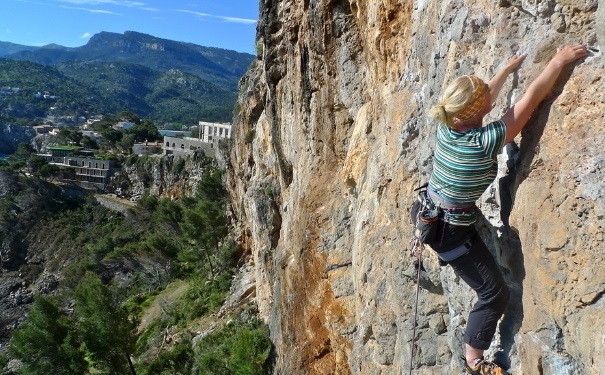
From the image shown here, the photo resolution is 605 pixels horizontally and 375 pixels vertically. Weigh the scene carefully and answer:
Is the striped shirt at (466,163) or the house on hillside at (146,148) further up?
the striped shirt at (466,163)

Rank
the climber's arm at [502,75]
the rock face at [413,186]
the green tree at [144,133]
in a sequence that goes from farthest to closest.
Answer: the green tree at [144,133] → the climber's arm at [502,75] → the rock face at [413,186]

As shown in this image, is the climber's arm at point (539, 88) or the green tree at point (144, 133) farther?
the green tree at point (144, 133)

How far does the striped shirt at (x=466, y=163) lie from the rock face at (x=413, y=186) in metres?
0.31

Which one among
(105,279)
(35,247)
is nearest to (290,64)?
(105,279)

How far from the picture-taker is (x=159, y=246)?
3747cm

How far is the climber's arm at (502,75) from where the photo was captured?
396cm

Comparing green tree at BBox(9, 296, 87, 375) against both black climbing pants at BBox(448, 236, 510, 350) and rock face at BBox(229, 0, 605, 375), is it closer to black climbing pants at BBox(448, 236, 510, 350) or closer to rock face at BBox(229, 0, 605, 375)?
rock face at BBox(229, 0, 605, 375)

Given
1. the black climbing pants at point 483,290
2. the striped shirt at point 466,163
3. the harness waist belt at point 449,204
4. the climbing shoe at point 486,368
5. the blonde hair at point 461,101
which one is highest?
the blonde hair at point 461,101

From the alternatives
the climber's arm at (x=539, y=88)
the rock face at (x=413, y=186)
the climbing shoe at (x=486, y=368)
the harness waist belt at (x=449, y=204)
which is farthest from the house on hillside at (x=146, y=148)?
the climber's arm at (x=539, y=88)

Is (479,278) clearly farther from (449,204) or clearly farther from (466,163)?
(466,163)

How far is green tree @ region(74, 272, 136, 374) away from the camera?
20656 mm

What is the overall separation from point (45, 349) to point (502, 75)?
22.3 m

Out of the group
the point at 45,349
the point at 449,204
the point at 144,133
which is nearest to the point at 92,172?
the point at 144,133

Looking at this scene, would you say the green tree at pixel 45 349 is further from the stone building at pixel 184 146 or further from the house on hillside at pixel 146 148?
the house on hillside at pixel 146 148
